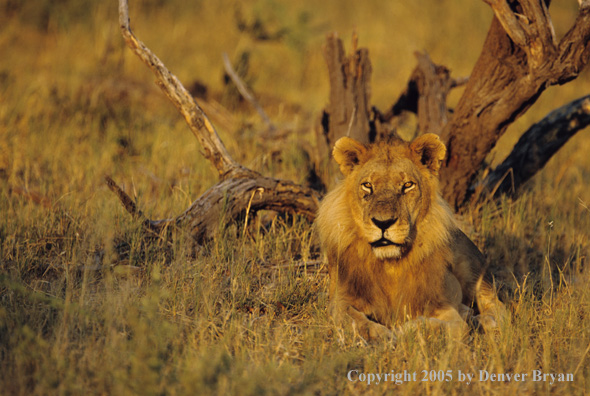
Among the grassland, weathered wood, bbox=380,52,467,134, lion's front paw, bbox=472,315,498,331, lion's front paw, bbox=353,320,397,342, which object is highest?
weathered wood, bbox=380,52,467,134

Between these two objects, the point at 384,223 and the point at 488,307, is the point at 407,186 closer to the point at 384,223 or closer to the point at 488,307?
the point at 384,223

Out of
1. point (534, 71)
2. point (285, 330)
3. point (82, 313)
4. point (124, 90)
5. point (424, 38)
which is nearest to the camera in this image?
point (82, 313)

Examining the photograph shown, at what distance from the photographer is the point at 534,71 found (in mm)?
5020

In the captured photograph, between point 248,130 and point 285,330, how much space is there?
181 inches

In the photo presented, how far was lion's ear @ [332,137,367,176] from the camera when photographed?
420 centimetres

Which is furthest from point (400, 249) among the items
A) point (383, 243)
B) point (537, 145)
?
point (537, 145)

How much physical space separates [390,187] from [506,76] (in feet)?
6.89

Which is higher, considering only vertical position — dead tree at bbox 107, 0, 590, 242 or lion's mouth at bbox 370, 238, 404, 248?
dead tree at bbox 107, 0, 590, 242

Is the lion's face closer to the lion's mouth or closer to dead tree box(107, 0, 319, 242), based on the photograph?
the lion's mouth

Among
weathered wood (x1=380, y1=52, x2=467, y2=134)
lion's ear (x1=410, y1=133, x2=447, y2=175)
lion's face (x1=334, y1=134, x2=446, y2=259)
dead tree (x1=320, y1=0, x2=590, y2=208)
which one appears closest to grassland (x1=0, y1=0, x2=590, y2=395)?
dead tree (x1=320, y1=0, x2=590, y2=208)

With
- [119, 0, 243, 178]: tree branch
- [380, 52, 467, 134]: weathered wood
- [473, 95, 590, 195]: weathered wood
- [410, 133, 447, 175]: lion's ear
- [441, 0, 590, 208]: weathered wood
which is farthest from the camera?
[380, 52, 467, 134]: weathered wood

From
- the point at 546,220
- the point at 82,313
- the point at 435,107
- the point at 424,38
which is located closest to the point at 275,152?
the point at 435,107

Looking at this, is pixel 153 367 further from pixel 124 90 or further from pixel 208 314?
pixel 124 90

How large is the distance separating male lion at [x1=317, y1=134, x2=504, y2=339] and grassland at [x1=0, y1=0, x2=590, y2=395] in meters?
0.22
